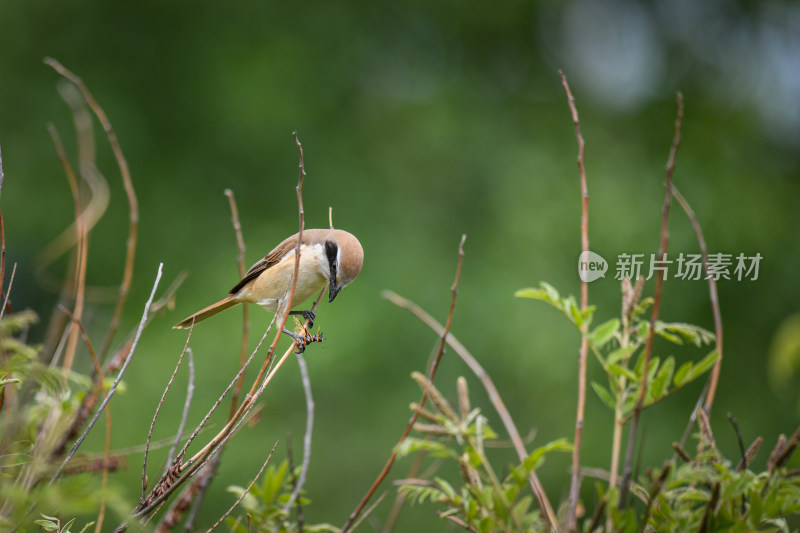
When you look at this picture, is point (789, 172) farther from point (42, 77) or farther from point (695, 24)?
point (42, 77)

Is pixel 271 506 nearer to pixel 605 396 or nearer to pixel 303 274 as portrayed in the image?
pixel 605 396

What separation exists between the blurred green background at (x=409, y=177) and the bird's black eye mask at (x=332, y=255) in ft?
12.2

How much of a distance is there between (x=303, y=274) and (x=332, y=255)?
0.58 feet

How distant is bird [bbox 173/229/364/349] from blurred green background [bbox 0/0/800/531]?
11.3 ft

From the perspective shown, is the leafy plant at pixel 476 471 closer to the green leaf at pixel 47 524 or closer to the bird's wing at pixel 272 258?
the green leaf at pixel 47 524

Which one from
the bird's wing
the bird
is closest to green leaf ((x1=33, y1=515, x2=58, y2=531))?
the bird

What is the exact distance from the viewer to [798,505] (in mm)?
1200

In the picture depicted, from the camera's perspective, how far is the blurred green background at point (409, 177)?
21.4 ft

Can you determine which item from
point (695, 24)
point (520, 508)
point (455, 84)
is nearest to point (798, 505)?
point (520, 508)

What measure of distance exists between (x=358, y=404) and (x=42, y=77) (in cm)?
433

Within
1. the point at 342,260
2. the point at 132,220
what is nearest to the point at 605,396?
the point at 342,260

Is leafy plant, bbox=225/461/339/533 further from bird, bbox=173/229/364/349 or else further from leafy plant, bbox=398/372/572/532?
bird, bbox=173/229/364/349

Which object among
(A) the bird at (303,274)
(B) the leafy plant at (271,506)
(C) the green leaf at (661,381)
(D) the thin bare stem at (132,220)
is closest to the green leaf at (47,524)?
(B) the leafy plant at (271,506)

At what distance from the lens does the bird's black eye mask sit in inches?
83.1
